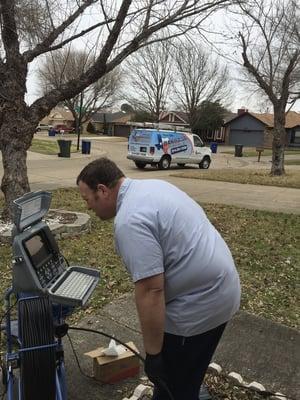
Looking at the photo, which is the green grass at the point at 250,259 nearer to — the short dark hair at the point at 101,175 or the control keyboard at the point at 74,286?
the control keyboard at the point at 74,286

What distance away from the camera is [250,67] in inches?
684

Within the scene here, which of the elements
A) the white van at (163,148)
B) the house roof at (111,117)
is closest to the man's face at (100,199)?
the white van at (163,148)

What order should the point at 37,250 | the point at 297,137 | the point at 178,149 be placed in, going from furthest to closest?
1. the point at 297,137
2. the point at 178,149
3. the point at 37,250

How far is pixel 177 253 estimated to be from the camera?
205cm

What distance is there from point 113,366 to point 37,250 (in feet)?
3.84

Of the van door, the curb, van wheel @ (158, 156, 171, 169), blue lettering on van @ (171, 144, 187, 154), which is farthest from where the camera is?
the van door

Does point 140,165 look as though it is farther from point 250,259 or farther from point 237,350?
point 237,350

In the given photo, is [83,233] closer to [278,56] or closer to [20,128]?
[20,128]

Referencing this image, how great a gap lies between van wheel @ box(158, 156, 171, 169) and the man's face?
1994 cm

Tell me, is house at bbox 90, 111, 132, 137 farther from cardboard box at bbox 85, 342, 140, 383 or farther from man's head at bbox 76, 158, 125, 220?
man's head at bbox 76, 158, 125, 220

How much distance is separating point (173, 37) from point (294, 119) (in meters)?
54.0

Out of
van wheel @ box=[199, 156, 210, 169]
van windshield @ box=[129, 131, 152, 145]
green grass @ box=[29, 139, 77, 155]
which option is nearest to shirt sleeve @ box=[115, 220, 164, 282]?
van windshield @ box=[129, 131, 152, 145]

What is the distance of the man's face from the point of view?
2.12 meters

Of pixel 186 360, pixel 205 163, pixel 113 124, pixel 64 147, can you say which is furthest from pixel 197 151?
pixel 113 124
